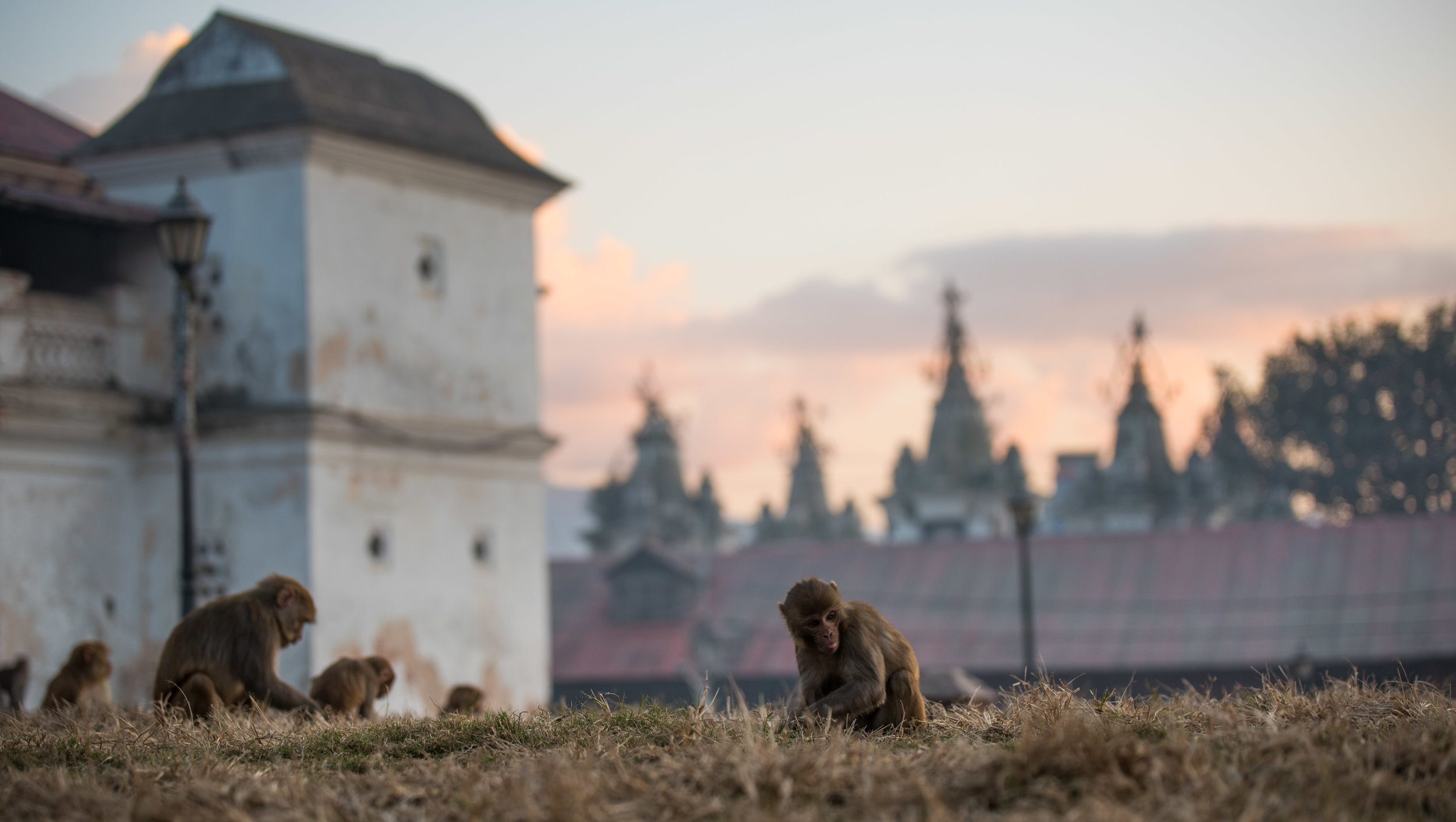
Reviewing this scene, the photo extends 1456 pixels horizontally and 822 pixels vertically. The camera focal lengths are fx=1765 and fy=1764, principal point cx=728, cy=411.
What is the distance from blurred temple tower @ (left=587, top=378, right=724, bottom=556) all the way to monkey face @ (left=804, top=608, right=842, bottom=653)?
204 feet

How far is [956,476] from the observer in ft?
217

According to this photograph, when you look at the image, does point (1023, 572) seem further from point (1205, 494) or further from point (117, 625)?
point (1205, 494)

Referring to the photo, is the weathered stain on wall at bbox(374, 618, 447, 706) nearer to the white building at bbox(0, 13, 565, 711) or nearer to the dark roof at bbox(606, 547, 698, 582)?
the white building at bbox(0, 13, 565, 711)

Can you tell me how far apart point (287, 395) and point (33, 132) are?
6.18m

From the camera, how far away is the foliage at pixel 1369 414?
70812mm

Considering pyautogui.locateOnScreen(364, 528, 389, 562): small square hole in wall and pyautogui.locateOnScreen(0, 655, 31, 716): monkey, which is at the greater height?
pyautogui.locateOnScreen(364, 528, 389, 562): small square hole in wall

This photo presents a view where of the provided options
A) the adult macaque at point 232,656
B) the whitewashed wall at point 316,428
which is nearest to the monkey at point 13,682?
the whitewashed wall at point 316,428

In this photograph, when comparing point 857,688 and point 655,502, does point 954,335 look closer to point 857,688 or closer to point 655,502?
point 655,502

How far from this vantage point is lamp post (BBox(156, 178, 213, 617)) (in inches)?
583

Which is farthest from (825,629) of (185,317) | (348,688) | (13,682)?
(13,682)

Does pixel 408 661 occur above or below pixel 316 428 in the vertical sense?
below

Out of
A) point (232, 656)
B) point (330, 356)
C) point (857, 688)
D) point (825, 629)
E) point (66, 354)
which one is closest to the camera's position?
point (825, 629)

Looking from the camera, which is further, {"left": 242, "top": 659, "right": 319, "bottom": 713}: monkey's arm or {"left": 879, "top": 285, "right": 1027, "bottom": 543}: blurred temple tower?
{"left": 879, "top": 285, "right": 1027, "bottom": 543}: blurred temple tower

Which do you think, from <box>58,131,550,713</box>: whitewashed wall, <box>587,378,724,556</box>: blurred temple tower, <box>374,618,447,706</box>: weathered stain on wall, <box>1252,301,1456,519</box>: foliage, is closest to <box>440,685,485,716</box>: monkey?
<box>58,131,550,713</box>: whitewashed wall
